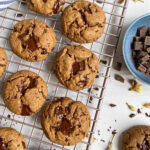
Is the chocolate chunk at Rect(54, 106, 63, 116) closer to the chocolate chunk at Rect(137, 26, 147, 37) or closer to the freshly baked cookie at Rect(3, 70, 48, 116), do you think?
the freshly baked cookie at Rect(3, 70, 48, 116)

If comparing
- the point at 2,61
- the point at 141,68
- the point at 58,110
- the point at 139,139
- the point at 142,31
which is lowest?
the point at 139,139

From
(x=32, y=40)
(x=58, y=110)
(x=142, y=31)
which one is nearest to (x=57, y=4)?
(x=32, y=40)

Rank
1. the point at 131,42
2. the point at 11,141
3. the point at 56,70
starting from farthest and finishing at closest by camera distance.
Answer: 1. the point at 131,42
2. the point at 56,70
3. the point at 11,141

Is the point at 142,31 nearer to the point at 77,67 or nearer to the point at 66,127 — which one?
the point at 77,67

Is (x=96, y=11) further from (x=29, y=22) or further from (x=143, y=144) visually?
(x=143, y=144)

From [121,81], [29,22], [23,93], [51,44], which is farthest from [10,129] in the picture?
[121,81]

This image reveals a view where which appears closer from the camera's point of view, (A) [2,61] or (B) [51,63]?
(A) [2,61]

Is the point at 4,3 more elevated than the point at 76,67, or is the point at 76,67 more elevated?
the point at 4,3

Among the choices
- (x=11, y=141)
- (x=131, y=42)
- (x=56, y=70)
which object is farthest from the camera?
(x=131, y=42)

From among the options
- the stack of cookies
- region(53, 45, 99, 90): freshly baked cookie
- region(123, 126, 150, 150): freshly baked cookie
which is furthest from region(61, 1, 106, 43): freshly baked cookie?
Result: region(123, 126, 150, 150): freshly baked cookie
